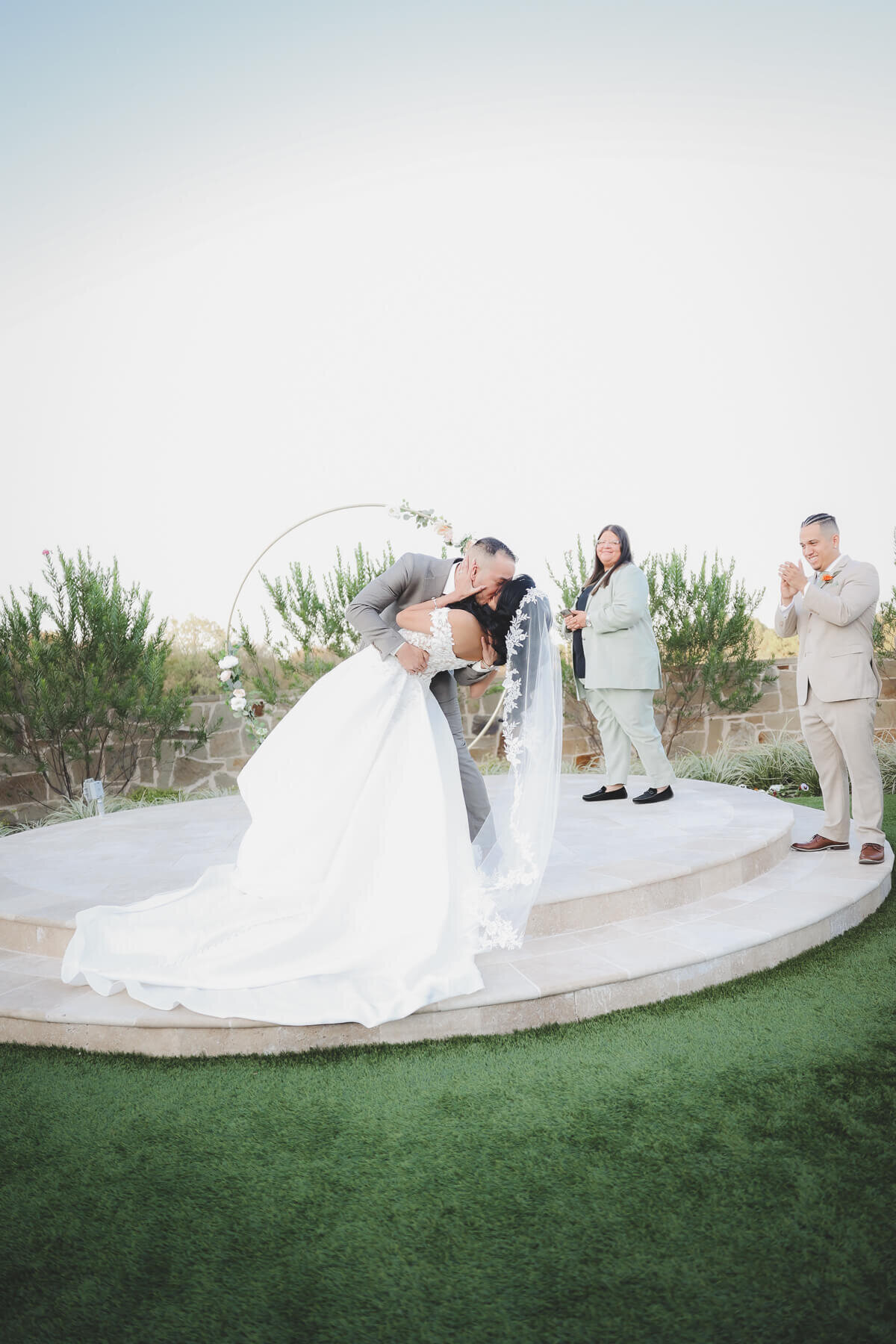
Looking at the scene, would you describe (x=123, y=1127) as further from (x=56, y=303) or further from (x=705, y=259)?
(x=705, y=259)

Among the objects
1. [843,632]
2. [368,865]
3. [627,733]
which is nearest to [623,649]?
[627,733]

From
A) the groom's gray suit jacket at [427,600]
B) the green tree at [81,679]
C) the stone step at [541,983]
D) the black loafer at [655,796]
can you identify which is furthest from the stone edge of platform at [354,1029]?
the green tree at [81,679]

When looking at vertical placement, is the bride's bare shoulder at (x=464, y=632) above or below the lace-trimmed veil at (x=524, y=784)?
above

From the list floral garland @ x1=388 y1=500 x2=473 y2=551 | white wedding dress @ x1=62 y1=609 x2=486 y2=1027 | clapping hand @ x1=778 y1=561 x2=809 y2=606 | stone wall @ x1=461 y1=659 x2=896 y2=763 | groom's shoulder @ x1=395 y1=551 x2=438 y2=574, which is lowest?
stone wall @ x1=461 y1=659 x2=896 y2=763

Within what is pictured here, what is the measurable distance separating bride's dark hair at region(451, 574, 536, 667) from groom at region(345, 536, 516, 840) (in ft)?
0.11

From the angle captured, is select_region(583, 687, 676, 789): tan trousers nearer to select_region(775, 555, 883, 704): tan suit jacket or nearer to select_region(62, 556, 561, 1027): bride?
select_region(775, 555, 883, 704): tan suit jacket

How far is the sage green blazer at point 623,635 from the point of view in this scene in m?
5.30

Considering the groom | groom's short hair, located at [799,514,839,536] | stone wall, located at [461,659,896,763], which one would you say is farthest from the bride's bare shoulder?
stone wall, located at [461,659,896,763]

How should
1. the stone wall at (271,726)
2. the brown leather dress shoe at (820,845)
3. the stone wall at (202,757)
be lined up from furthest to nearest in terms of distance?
the stone wall at (202,757)
the stone wall at (271,726)
the brown leather dress shoe at (820,845)

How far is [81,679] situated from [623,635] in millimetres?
6294

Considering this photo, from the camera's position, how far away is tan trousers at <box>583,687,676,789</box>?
5375 millimetres

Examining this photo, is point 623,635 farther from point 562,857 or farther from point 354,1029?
point 354,1029

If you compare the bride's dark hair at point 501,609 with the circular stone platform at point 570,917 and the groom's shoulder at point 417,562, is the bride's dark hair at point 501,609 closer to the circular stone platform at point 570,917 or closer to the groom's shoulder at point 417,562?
the groom's shoulder at point 417,562

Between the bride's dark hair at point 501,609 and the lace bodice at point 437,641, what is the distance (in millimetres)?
119
